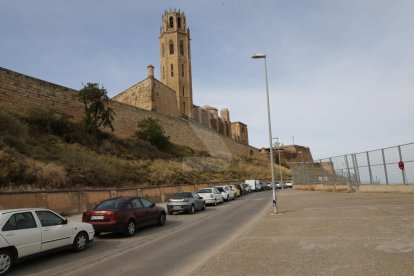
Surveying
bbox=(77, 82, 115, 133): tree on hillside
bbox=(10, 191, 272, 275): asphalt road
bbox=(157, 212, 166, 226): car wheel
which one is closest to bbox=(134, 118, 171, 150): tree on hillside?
bbox=(77, 82, 115, 133): tree on hillside

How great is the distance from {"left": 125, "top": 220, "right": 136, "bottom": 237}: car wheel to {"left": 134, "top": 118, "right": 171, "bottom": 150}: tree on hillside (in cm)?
3286

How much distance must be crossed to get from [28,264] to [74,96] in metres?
29.6

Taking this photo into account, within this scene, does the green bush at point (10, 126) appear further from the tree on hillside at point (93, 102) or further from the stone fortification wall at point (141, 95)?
the stone fortification wall at point (141, 95)

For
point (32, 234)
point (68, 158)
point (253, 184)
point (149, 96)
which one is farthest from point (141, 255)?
point (149, 96)

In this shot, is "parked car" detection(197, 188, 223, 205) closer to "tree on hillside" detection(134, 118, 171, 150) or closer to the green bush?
the green bush

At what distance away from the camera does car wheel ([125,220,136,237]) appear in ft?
43.9

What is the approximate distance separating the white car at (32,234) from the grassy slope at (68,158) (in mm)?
10288

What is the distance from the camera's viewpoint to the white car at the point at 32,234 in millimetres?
8389

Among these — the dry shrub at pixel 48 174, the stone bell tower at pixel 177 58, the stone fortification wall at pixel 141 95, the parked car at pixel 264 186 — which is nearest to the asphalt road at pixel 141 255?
the dry shrub at pixel 48 174

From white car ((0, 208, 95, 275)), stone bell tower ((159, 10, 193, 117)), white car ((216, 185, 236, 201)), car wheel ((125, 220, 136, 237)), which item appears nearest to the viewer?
white car ((0, 208, 95, 275))

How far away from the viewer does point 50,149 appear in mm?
27297

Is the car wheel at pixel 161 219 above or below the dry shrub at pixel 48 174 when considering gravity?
below

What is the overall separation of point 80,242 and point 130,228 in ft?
9.75

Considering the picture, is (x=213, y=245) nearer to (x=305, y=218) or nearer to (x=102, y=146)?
(x=305, y=218)
